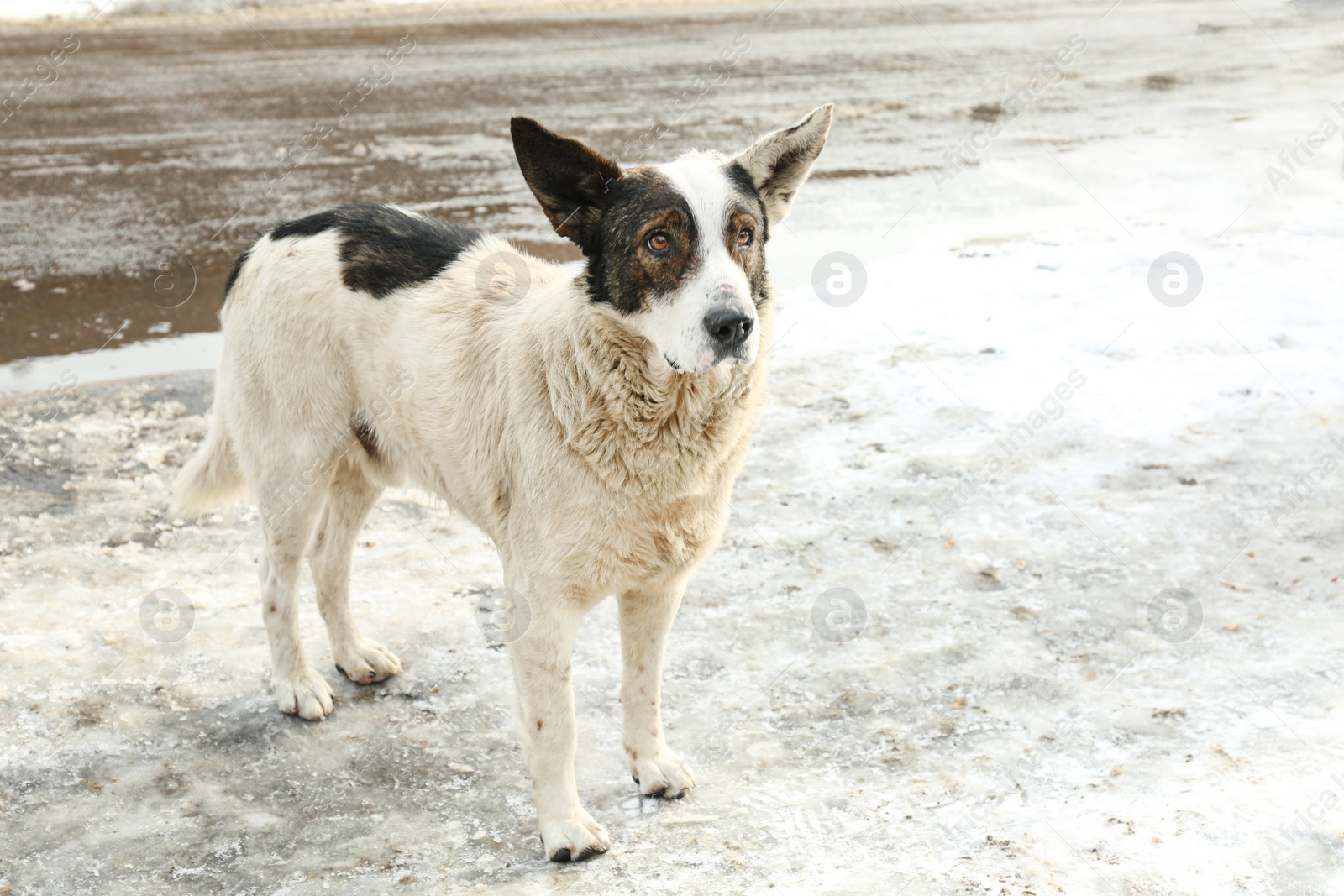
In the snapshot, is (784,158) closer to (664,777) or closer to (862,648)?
(862,648)

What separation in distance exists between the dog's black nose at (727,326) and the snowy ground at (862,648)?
5.58 feet

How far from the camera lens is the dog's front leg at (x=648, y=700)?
4074mm

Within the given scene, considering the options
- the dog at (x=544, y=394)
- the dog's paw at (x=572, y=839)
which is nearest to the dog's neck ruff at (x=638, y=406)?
the dog at (x=544, y=394)

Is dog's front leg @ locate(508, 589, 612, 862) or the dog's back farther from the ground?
the dog's back

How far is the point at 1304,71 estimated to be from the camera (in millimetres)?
15547

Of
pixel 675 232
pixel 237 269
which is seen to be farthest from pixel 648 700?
pixel 237 269

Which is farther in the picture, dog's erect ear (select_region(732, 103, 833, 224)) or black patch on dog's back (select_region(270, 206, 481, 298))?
black patch on dog's back (select_region(270, 206, 481, 298))

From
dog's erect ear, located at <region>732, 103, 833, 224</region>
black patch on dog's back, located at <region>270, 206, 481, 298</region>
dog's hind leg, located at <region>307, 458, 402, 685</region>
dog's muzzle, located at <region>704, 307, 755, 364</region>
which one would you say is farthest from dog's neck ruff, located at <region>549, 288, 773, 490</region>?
dog's hind leg, located at <region>307, 458, 402, 685</region>

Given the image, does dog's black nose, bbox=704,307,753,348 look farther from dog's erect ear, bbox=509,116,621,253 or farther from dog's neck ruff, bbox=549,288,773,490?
dog's erect ear, bbox=509,116,621,253

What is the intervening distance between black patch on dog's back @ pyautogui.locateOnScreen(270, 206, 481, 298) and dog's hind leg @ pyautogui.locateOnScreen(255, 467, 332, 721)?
33.1 inches

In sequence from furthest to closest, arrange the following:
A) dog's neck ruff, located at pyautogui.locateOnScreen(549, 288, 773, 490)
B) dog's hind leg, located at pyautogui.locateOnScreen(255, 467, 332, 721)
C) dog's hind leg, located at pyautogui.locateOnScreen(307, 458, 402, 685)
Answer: dog's hind leg, located at pyautogui.locateOnScreen(307, 458, 402, 685)
dog's hind leg, located at pyautogui.locateOnScreen(255, 467, 332, 721)
dog's neck ruff, located at pyautogui.locateOnScreen(549, 288, 773, 490)

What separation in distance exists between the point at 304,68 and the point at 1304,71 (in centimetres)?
1347

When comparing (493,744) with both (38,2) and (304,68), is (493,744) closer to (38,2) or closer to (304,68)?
(304,68)

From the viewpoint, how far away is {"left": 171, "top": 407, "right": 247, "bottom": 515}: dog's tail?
490 centimetres
